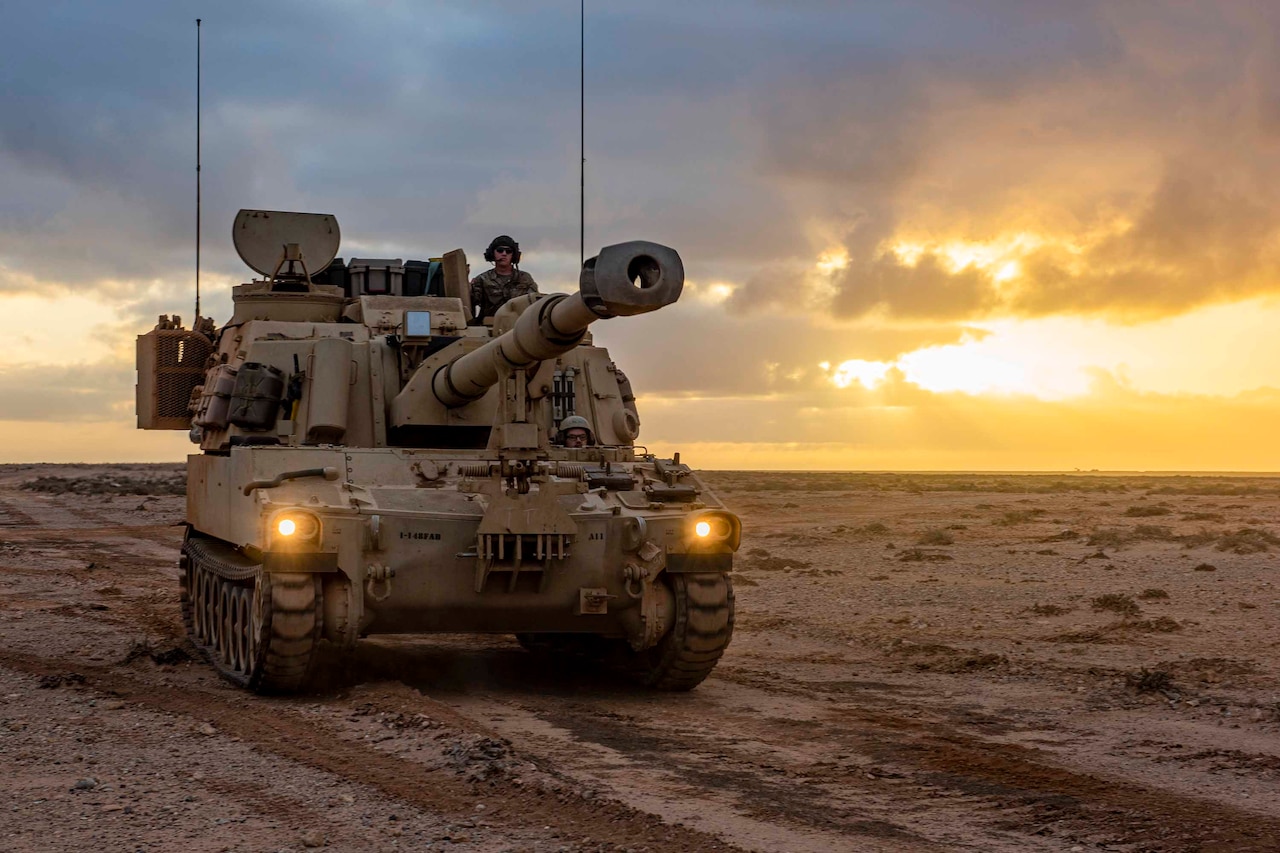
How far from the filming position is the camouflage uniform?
48.3 ft

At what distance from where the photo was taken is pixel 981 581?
2181cm

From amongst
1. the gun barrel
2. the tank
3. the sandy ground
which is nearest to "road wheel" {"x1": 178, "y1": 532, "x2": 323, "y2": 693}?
the tank

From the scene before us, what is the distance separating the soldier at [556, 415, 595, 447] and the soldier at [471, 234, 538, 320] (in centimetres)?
210

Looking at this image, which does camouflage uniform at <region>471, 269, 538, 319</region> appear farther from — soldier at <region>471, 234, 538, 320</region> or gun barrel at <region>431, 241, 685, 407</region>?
gun barrel at <region>431, 241, 685, 407</region>

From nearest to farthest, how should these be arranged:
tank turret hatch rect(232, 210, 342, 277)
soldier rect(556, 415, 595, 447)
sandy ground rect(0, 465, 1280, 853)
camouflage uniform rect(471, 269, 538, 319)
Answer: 1. sandy ground rect(0, 465, 1280, 853)
2. soldier rect(556, 415, 595, 447)
3. camouflage uniform rect(471, 269, 538, 319)
4. tank turret hatch rect(232, 210, 342, 277)

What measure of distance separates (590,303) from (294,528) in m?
2.96

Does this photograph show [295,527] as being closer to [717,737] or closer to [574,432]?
[574,432]

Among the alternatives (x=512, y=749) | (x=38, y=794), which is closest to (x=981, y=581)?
(x=512, y=749)

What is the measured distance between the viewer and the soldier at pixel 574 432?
12.9 m

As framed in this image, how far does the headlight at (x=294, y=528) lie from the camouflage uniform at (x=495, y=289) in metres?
4.53

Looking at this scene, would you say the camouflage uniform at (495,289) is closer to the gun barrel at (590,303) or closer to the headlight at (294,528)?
the gun barrel at (590,303)

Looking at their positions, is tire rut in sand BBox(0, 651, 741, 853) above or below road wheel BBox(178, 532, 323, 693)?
below

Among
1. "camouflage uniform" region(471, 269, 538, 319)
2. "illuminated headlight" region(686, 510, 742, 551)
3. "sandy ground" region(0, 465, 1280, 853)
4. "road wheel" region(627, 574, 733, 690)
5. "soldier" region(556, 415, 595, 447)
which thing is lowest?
"sandy ground" region(0, 465, 1280, 853)

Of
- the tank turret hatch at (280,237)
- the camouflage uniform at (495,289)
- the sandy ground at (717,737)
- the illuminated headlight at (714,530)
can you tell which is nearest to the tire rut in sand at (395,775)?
the sandy ground at (717,737)
